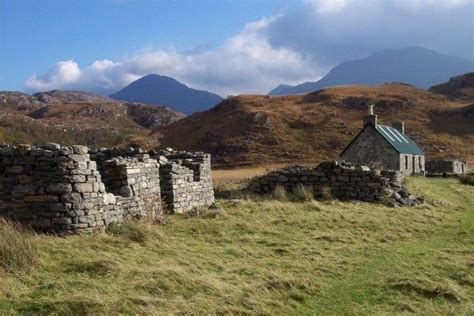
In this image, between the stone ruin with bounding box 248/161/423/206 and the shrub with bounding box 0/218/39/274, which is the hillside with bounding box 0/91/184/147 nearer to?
the stone ruin with bounding box 248/161/423/206

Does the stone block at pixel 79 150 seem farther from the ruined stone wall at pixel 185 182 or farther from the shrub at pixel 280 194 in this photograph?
the shrub at pixel 280 194

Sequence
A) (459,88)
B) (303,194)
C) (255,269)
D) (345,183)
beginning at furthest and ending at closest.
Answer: (459,88), (345,183), (303,194), (255,269)

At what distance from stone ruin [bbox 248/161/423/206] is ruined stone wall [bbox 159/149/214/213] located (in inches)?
136

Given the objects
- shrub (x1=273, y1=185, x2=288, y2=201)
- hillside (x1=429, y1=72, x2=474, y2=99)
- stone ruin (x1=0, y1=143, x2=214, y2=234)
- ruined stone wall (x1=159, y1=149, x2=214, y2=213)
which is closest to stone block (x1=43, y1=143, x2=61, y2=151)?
stone ruin (x1=0, y1=143, x2=214, y2=234)

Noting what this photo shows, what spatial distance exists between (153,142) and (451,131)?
122 feet

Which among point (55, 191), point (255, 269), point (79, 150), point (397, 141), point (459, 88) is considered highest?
point (459, 88)

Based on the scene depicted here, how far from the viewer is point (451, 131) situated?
6219 centimetres

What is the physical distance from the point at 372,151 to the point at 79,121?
7455 centimetres

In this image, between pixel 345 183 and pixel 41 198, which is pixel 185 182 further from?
pixel 345 183

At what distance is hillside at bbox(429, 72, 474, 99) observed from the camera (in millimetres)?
88625

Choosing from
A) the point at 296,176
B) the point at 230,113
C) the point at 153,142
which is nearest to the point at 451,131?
the point at 230,113

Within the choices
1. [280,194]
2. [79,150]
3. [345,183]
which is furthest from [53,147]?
[345,183]

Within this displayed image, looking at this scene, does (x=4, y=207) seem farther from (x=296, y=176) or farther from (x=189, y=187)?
(x=296, y=176)

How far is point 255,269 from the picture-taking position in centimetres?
841
